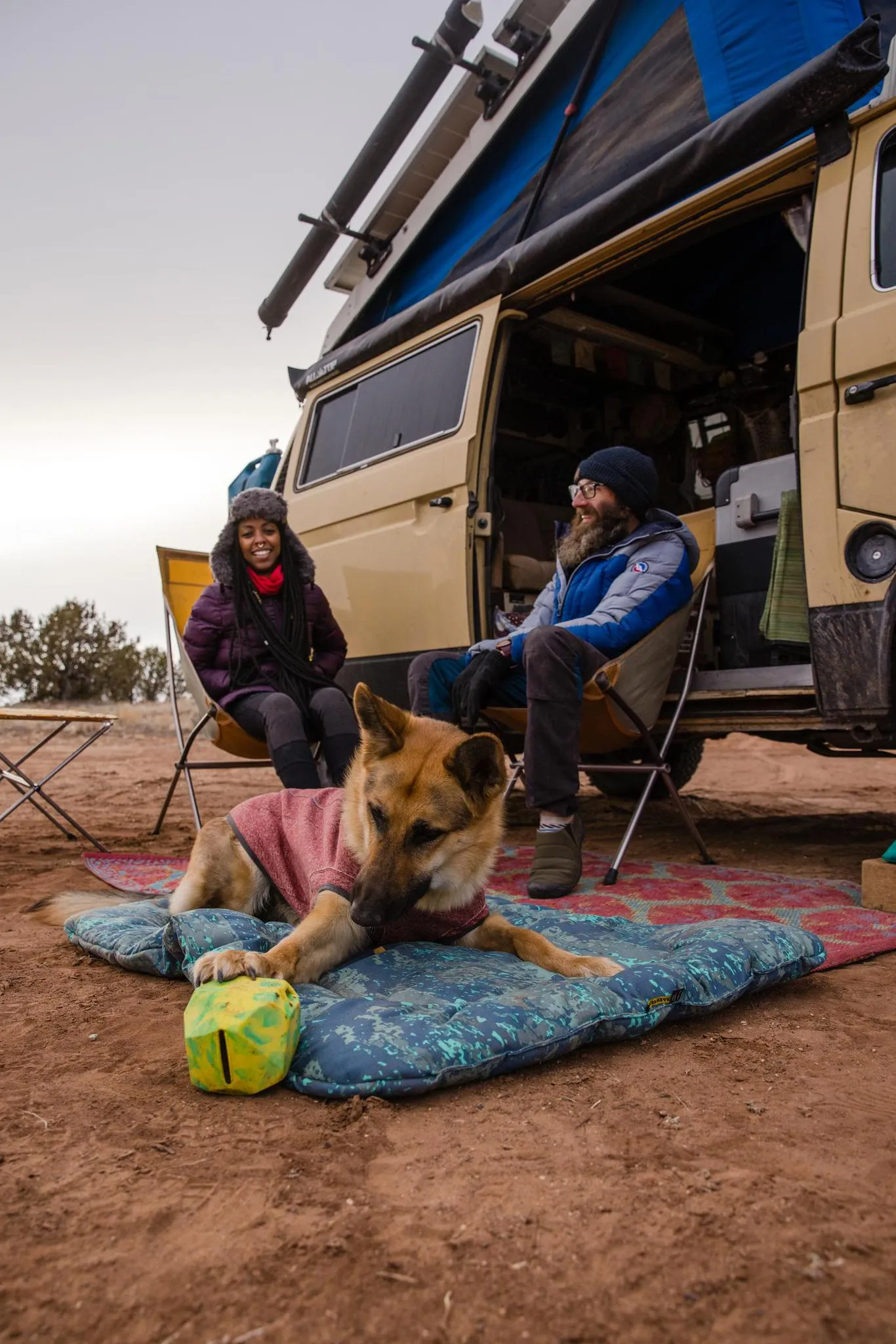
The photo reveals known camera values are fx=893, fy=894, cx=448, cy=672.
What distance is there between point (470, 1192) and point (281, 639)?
3.27 m

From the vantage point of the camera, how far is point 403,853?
2.21 metres

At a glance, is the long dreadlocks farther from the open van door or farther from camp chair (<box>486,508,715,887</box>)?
camp chair (<box>486,508,715,887</box>)

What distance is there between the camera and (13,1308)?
1.00 m

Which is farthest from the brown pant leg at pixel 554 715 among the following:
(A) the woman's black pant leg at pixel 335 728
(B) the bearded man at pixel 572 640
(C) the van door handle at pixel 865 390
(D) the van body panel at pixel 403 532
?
(C) the van door handle at pixel 865 390

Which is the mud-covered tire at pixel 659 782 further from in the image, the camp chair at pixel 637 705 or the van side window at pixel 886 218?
the van side window at pixel 886 218

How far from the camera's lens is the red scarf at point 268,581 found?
14.5 feet

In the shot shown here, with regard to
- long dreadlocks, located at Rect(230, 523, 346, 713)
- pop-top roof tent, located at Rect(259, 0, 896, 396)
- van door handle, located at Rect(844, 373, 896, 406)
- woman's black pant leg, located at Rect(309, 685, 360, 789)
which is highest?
pop-top roof tent, located at Rect(259, 0, 896, 396)

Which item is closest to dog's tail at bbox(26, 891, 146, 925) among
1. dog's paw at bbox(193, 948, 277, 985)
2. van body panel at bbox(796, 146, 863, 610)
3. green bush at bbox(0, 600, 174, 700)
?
dog's paw at bbox(193, 948, 277, 985)

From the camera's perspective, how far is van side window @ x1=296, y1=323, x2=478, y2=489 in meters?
4.44

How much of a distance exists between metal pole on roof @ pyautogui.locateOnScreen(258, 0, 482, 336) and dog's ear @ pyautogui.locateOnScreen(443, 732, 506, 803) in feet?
13.0

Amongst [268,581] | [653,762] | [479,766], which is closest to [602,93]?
[268,581]

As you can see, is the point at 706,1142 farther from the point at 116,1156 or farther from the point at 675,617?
the point at 675,617

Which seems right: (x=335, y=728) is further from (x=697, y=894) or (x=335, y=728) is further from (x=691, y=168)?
(x=691, y=168)

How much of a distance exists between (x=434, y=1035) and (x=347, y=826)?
817 mm
